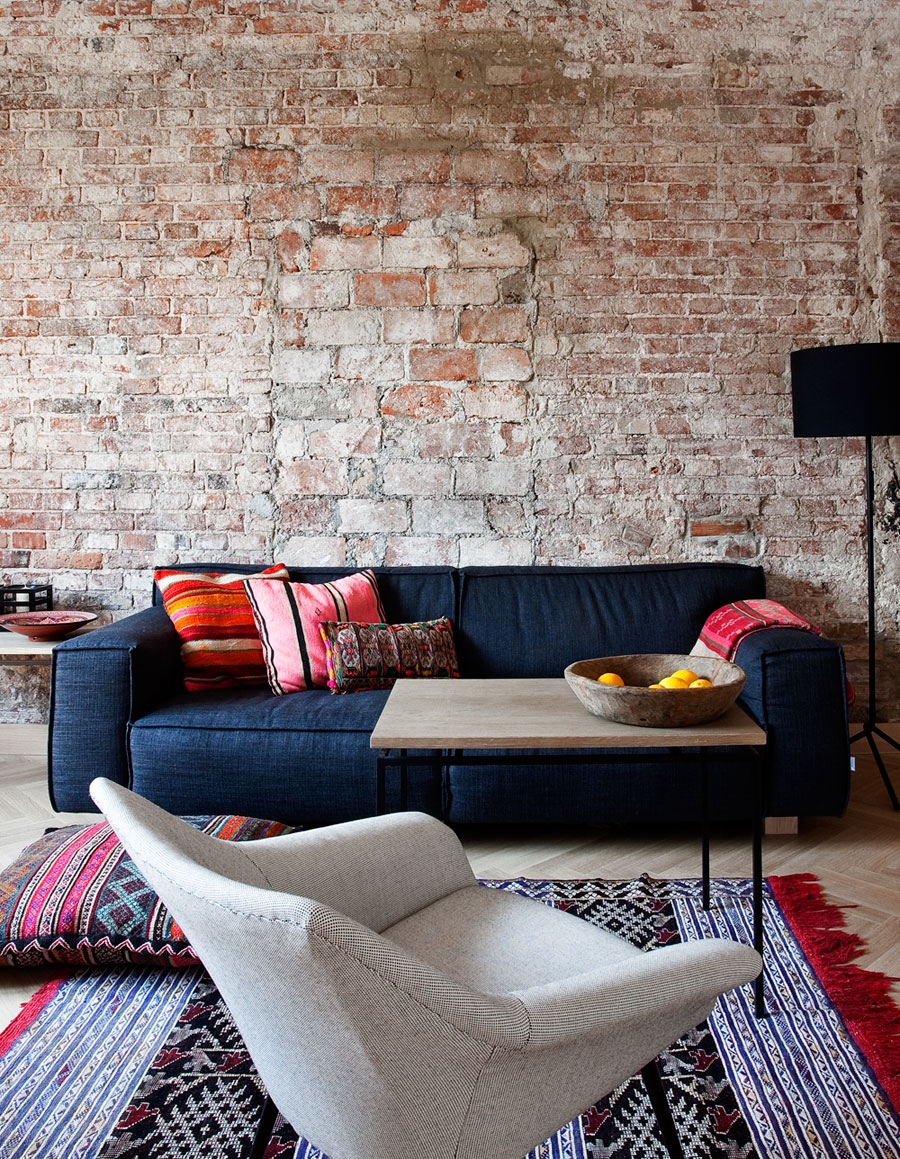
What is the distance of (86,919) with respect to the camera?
2.04m

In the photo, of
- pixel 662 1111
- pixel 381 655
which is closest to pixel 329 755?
pixel 381 655

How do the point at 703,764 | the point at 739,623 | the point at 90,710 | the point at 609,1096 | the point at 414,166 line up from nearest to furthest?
1. the point at 609,1096
2. the point at 703,764
3. the point at 90,710
4. the point at 739,623
5. the point at 414,166

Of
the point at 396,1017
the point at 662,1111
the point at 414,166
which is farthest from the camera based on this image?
the point at 414,166

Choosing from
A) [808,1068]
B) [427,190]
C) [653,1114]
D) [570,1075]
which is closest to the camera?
[570,1075]

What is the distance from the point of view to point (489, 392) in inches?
144

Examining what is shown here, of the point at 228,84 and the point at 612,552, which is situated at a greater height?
the point at 228,84

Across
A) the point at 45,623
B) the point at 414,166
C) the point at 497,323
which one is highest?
the point at 414,166

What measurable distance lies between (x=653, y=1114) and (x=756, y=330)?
9.60ft

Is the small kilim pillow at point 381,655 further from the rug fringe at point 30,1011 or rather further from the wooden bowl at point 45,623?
the rug fringe at point 30,1011

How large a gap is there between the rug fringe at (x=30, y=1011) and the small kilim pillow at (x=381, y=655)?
1.21 meters

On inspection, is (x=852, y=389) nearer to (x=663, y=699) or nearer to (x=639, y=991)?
(x=663, y=699)

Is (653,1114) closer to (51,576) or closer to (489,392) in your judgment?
(489,392)

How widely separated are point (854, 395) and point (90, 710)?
2.65m

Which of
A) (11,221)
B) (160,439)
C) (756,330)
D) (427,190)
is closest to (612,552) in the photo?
(756,330)
